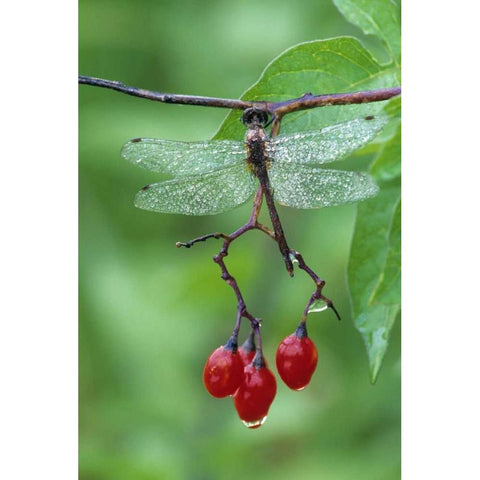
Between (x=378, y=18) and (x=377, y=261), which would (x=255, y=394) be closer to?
(x=377, y=261)

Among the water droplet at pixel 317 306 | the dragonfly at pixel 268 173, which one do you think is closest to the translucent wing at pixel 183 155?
the dragonfly at pixel 268 173

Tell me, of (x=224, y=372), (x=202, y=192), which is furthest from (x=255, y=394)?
(x=202, y=192)

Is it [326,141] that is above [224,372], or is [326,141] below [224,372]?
above

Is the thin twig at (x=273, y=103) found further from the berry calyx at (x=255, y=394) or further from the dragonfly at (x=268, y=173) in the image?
the berry calyx at (x=255, y=394)

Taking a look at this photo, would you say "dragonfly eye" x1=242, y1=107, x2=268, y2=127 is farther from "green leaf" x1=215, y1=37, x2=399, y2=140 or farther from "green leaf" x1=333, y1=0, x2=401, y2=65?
"green leaf" x1=333, y1=0, x2=401, y2=65
